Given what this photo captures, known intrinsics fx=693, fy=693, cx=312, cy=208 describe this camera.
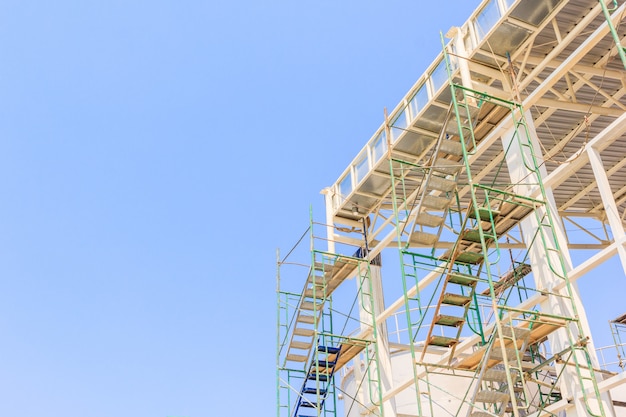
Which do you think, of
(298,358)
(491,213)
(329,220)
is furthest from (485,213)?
(298,358)

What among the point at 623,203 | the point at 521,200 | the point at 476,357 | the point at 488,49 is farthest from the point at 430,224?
the point at 623,203

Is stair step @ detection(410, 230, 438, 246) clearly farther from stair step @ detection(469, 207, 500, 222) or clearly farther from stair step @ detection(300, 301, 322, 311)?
stair step @ detection(300, 301, 322, 311)

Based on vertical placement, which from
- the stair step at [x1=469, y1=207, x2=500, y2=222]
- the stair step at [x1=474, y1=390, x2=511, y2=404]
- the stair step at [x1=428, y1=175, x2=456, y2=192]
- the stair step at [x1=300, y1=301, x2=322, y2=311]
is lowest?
the stair step at [x1=474, y1=390, x2=511, y2=404]

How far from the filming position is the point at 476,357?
1625 cm

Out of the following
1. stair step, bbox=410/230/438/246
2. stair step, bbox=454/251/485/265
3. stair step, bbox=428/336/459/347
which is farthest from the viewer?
stair step, bbox=410/230/438/246

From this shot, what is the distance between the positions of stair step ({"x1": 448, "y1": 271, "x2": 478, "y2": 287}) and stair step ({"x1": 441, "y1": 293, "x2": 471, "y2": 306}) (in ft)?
1.32

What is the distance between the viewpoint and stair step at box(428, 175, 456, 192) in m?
18.0

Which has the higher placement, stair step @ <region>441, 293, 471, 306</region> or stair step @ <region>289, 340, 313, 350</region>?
stair step @ <region>289, 340, 313, 350</region>

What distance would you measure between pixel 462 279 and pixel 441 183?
2.72 m

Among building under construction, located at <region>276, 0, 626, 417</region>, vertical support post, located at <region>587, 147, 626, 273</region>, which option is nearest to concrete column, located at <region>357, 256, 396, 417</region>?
building under construction, located at <region>276, 0, 626, 417</region>

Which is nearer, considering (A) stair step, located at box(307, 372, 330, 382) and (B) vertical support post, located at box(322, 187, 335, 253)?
(A) stair step, located at box(307, 372, 330, 382)

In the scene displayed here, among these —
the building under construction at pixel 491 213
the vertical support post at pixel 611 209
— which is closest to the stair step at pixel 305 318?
the building under construction at pixel 491 213

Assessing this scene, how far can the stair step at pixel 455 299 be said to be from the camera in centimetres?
1634

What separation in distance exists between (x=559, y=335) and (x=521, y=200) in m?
3.47
